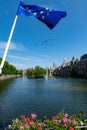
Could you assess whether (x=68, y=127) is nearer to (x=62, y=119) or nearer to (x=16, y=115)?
(x=62, y=119)

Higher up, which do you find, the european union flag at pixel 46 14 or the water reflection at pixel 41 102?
the european union flag at pixel 46 14

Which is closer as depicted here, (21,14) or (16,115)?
(21,14)

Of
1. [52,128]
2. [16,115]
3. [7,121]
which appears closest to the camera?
[52,128]

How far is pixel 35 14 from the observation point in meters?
15.0

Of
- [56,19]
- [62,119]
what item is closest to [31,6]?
[56,19]

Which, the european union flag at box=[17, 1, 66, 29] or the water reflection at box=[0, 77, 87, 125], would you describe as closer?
the european union flag at box=[17, 1, 66, 29]

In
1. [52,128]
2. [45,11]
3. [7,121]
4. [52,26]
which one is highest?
[45,11]

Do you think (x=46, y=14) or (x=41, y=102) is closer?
(x=46, y=14)

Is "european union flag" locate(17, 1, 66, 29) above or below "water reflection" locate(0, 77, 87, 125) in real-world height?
above

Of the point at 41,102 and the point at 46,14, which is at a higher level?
the point at 46,14

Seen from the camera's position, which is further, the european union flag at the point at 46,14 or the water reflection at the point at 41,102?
the water reflection at the point at 41,102

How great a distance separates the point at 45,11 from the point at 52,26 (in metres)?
1.00

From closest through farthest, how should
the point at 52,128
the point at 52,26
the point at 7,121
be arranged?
the point at 52,128
the point at 52,26
the point at 7,121

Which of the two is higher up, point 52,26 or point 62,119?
point 52,26
